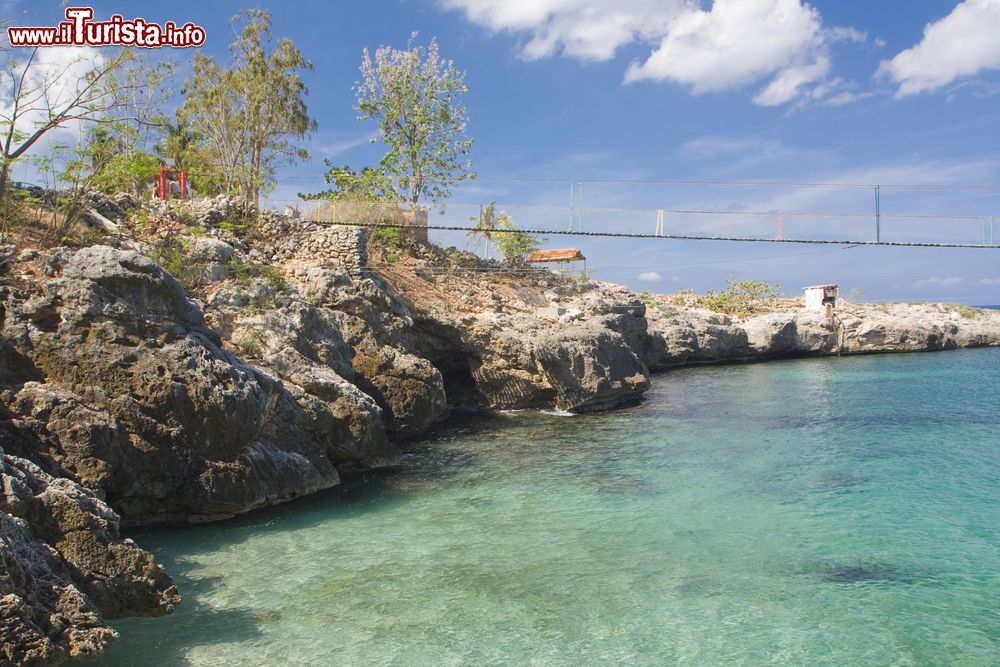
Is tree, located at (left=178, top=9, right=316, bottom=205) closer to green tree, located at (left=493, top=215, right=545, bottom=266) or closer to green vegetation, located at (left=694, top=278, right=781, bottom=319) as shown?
green tree, located at (left=493, top=215, right=545, bottom=266)

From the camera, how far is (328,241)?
1958cm

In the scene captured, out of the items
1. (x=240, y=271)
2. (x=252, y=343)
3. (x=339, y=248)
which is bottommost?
(x=252, y=343)

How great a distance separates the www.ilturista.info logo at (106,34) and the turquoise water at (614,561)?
8.93 metres

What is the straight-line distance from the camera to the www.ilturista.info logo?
479 inches

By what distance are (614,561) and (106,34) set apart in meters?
13.1

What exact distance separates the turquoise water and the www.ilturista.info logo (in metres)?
8.93

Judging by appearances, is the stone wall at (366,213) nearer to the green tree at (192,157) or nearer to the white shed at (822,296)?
the green tree at (192,157)

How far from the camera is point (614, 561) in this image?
8672 millimetres

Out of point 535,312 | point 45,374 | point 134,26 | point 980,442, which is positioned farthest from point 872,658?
point 535,312

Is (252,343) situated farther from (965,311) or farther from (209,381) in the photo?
(965,311)

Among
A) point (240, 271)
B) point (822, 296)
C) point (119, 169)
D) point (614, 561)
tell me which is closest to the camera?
point (614, 561)

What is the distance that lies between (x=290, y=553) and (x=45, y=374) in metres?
4.38

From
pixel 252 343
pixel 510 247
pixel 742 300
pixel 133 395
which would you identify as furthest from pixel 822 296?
pixel 133 395

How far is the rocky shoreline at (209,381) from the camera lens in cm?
630
